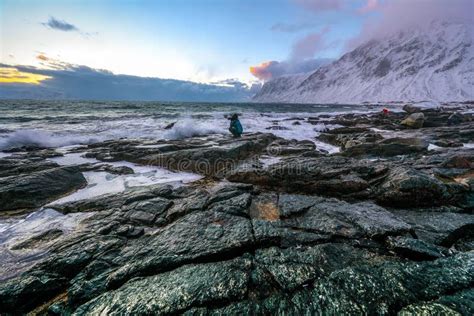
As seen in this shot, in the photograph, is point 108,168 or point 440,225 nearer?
point 440,225

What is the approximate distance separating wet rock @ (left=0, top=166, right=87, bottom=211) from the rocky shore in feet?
0.13

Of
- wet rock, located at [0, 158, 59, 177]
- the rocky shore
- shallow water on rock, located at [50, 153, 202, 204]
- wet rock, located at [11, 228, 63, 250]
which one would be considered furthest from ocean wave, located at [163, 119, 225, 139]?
wet rock, located at [11, 228, 63, 250]

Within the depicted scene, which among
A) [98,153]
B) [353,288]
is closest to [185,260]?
[353,288]

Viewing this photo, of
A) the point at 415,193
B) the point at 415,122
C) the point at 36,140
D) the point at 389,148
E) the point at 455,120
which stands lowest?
the point at 36,140

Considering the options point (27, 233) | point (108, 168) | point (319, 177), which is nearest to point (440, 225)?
point (319, 177)

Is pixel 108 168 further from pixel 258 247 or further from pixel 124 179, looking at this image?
pixel 258 247

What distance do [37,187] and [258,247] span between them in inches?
267

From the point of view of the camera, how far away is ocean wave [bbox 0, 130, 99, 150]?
1504 cm

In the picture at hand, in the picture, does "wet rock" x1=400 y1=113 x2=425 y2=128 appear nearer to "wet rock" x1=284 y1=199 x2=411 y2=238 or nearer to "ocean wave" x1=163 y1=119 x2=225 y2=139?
"ocean wave" x1=163 y1=119 x2=225 y2=139

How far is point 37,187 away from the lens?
7.01 metres

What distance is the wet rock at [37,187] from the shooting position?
21.0 ft

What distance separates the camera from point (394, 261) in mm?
3570

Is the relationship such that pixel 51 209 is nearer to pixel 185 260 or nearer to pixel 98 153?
→ pixel 185 260

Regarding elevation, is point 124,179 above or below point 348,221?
below
